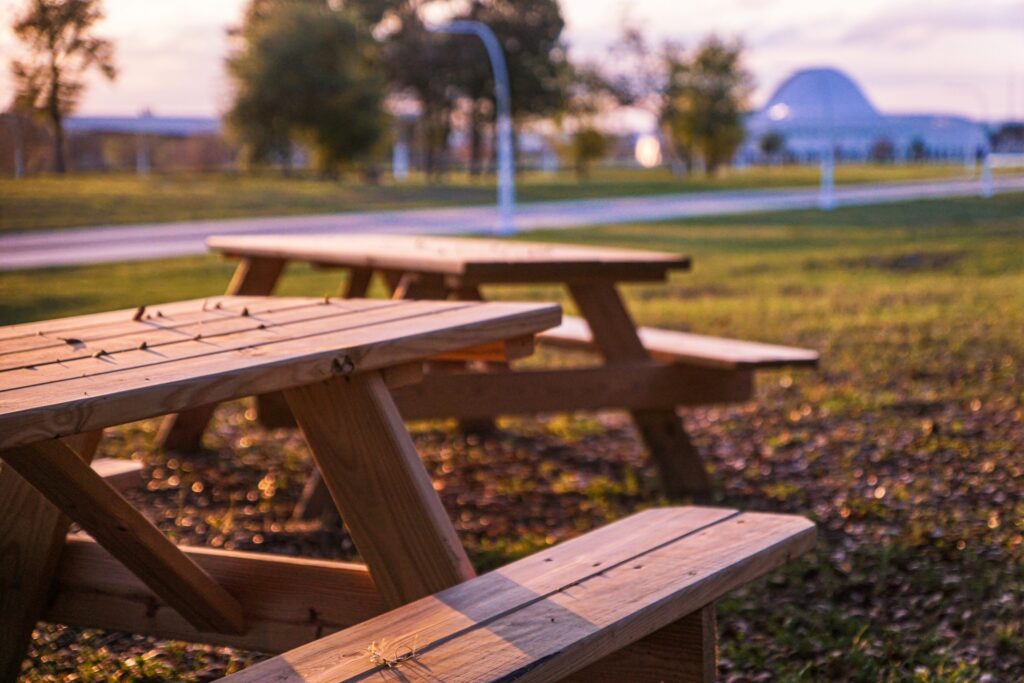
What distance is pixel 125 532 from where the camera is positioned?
242 cm

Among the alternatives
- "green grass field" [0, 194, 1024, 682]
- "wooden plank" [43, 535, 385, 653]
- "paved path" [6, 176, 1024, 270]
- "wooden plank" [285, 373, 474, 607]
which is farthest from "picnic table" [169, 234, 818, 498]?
"paved path" [6, 176, 1024, 270]

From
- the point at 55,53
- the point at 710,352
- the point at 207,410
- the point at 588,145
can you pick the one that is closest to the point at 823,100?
the point at 588,145

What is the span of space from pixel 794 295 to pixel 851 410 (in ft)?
18.7

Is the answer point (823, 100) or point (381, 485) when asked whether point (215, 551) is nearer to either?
point (381, 485)

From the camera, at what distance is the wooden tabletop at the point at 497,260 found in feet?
13.7

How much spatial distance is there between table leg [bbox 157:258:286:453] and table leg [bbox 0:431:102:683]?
265 cm

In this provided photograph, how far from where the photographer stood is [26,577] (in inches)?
105

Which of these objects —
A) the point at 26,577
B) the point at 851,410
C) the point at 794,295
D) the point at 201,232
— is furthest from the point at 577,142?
the point at 26,577

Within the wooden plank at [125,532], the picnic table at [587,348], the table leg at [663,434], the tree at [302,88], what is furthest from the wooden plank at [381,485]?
the tree at [302,88]

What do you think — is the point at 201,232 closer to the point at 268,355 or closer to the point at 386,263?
the point at 386,263

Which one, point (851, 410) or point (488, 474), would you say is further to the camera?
point (851, 410)

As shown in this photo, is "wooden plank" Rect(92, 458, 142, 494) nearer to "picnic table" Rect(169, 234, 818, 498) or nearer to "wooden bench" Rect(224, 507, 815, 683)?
"picnic table" Rect(169, 234, 818, 498)

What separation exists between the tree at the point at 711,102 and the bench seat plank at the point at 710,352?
5068 centimetres

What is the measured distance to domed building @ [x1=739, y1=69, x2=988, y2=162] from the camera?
36312 mm
